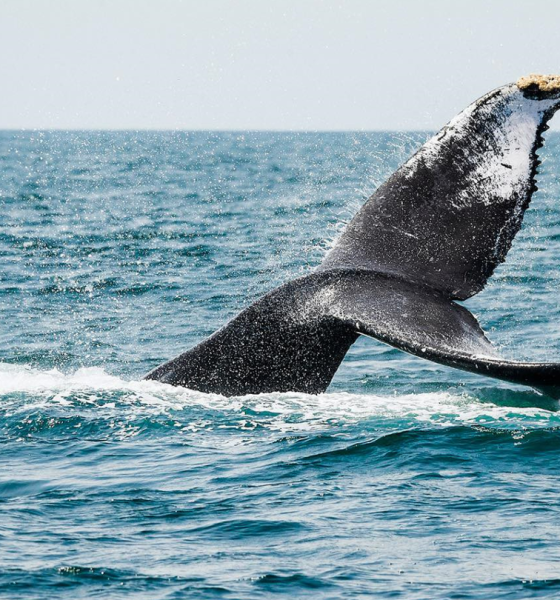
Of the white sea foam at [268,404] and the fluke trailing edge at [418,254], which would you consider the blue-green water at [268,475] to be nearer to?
the white sea foam at [268,404]

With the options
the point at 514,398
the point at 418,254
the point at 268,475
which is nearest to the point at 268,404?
the point at 268,475

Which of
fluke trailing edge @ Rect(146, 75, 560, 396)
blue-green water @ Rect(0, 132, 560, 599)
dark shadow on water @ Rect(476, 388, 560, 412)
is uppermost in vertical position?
fluke trailing edge @ Rect(146, 75, 560, 396)

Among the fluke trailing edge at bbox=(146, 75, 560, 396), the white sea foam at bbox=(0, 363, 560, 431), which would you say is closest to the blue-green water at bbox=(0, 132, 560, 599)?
the white sea foam at bbox=(0, 363, 560, 431)

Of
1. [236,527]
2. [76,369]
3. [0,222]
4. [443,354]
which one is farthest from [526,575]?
[0,222]

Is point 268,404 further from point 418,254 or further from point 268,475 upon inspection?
point 418,254

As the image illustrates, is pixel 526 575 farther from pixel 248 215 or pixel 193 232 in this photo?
pixel 248 215

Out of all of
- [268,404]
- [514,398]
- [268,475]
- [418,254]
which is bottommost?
[268,475]

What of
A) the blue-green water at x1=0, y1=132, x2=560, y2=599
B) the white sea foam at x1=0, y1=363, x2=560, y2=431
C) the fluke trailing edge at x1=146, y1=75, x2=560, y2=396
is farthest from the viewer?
the white sea foam at x1=0, y1=363, x2=560, y2=431

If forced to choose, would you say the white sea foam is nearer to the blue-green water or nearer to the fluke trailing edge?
the blue-green water

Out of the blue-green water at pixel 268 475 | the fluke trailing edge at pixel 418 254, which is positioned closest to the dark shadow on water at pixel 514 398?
the blue-green water at pixel 268 475

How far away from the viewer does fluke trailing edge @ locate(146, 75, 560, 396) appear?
7.04 meters

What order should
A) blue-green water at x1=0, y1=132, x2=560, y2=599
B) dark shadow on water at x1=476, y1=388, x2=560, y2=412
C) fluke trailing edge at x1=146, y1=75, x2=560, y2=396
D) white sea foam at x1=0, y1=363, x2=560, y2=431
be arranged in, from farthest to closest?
dark shadow on water at x1=476, y1=388, x2=560, y2=412 < white sea foam at x1=0, y1=363, x2=560, y2=431 < fluke trailing edge at x1=146, y1=75, x2=560, y2=396 < blue-green water at x1=0, y1=132, x2=560, y2=599

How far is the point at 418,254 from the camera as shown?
7.41 metres

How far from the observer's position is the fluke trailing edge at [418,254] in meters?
7.04
